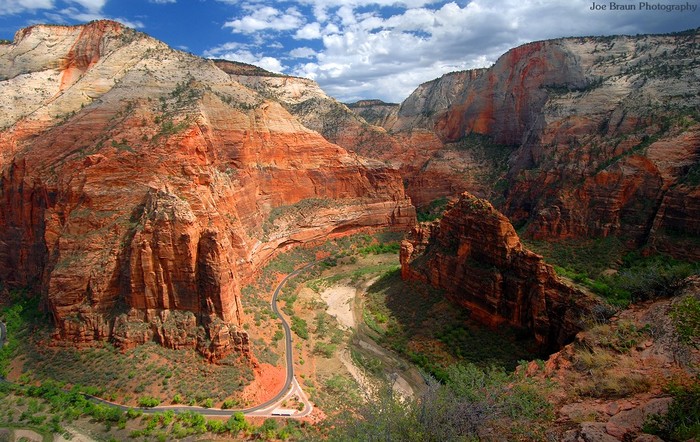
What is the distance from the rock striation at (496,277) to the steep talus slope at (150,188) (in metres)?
17.8

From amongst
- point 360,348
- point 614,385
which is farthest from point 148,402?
point 614,385

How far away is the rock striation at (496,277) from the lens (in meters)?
26.7

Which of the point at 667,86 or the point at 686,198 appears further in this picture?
the point at 667,86

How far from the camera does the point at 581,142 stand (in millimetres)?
52594

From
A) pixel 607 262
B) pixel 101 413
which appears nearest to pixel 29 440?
pixel 101 413

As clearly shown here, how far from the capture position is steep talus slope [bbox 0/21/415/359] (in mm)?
28844

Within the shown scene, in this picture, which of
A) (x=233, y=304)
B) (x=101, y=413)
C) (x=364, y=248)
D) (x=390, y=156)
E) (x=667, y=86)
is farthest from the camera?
(x=390, y=156)

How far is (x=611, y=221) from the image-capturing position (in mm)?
40188

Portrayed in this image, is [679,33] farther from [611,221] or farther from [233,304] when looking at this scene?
[233,304]

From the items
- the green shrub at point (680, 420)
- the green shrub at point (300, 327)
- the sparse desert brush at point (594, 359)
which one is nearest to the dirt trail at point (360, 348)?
the green shrub at point (300, 327)

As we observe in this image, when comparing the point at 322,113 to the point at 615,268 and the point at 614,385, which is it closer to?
the point at 615,268

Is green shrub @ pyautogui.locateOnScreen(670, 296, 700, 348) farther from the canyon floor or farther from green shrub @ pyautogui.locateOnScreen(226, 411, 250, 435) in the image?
green shrub @ pyautogui.locateOnScreen(226, 411, 250, 435)

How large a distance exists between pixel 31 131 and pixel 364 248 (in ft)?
135

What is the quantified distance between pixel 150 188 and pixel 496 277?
2713 centimetres
